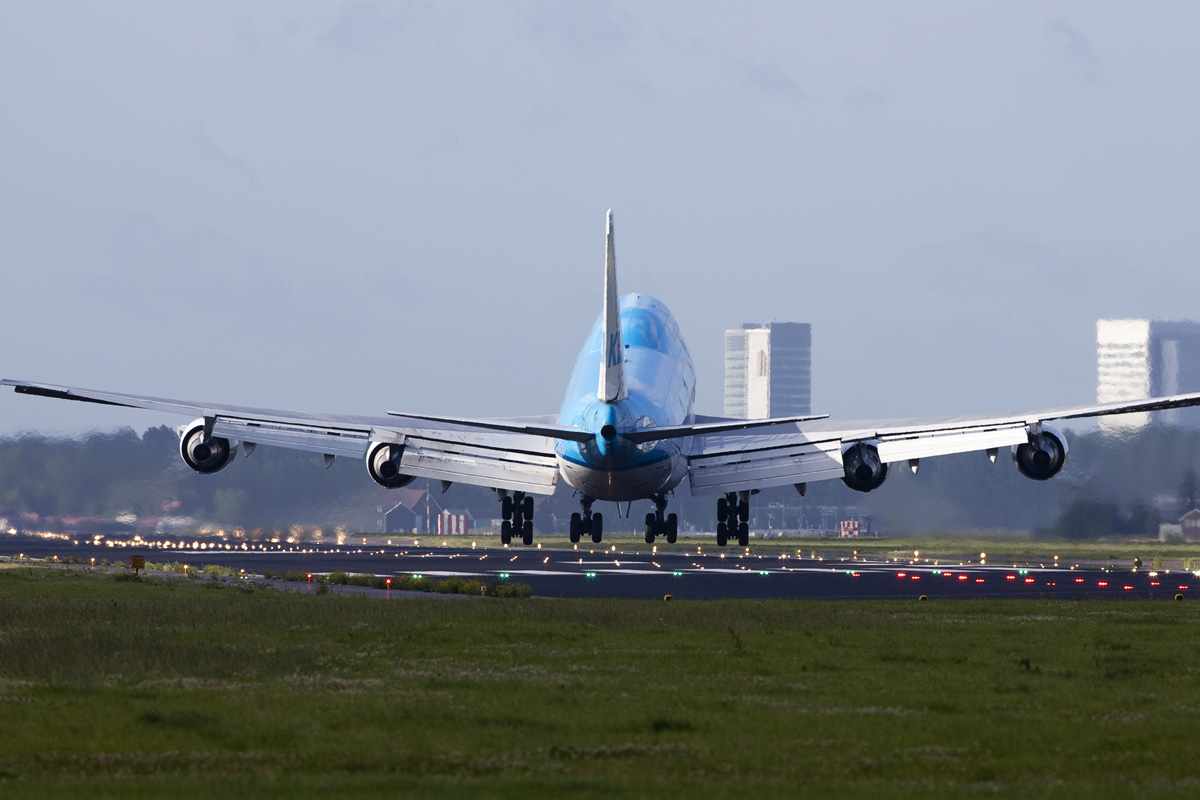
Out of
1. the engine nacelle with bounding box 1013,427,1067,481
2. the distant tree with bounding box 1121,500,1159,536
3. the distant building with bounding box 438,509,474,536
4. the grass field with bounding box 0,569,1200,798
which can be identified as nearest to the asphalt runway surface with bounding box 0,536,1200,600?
the engine nacelle with bounding box 1013,427,1067,481

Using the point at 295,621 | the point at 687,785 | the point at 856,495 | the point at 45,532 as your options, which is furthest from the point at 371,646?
the point at 856,495

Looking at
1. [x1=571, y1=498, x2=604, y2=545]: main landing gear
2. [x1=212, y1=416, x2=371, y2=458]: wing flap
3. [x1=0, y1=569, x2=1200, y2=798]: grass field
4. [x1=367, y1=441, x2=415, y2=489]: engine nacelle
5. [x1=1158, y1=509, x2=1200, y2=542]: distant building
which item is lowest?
[x1=0, y1=569, x2=1200, y2=798]: grass field

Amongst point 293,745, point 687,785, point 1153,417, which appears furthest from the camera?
point 1153,417

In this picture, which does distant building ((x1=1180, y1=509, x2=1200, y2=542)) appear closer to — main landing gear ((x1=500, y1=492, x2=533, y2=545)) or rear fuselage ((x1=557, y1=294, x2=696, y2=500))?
rear fuselage ((x1=557, y1=294, x2=696, y2=500))

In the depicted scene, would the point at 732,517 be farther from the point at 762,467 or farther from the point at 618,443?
the point at 618,443

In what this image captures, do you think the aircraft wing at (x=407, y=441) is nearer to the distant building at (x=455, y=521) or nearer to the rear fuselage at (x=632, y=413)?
the rear fuselage at (x=632, y=413)

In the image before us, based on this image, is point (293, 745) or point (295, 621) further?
point (295, 621)

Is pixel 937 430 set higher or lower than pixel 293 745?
higher

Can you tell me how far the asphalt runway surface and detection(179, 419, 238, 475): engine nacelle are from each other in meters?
3.93

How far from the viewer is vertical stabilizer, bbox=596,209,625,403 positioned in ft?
206

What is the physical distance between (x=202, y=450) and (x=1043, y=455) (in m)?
26.5

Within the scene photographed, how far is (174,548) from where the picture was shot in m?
102

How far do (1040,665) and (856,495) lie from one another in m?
107

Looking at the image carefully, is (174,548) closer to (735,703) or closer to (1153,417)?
(1153,417)
